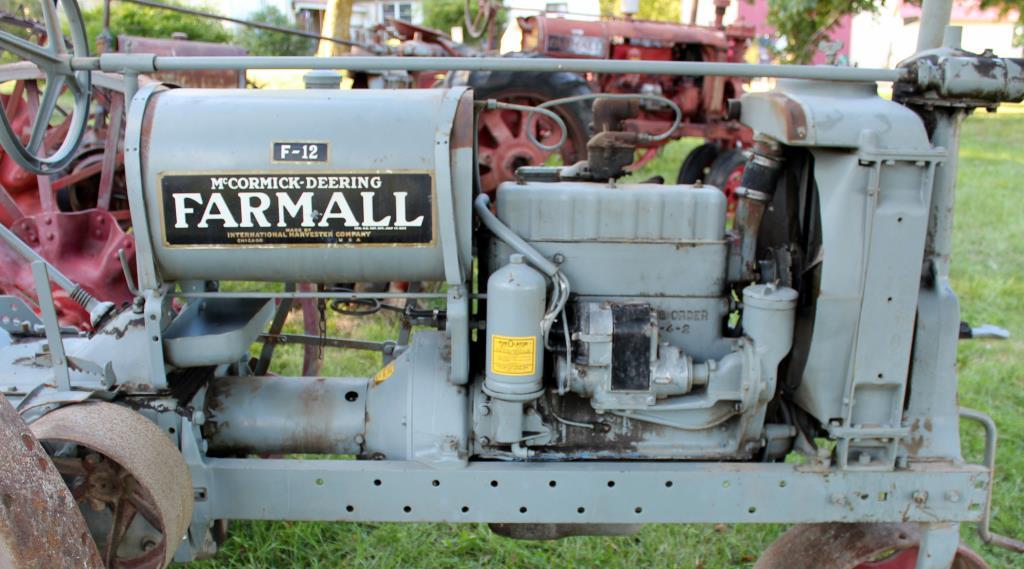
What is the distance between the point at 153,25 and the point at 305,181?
21.2m

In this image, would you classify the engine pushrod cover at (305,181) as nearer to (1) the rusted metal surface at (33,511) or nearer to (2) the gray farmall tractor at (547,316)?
(2) the gray farmall tractor at (547,316)

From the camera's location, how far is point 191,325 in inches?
106

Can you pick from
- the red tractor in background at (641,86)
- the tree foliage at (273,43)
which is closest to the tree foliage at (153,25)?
the tree foliage at (273,43)

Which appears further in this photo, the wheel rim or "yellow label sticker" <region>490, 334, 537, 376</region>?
the wheel rim

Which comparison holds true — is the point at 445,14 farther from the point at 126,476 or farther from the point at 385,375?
the point at 126,476

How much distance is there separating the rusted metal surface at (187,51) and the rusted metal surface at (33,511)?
13.5 ft

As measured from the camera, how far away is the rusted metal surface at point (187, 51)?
19.6ft

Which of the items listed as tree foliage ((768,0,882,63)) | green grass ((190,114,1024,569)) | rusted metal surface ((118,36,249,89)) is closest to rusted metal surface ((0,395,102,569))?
green grass ((190,114,1024,569))

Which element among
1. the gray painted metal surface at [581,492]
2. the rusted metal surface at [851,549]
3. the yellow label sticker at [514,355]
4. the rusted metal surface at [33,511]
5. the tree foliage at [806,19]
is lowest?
the rusted metal surface at [851,549]

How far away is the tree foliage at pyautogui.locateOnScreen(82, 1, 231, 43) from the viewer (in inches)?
803

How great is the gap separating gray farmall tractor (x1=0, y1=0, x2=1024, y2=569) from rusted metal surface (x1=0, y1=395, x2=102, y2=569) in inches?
7.4

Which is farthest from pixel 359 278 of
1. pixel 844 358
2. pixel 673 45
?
pixel 673 45

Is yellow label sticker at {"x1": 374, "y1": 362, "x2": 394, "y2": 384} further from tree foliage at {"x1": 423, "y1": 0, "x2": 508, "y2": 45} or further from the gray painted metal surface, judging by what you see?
tree foliage at {"x1": 423, "y1": 0, "x2": 508, "y2": 45}

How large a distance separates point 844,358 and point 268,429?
1.67m
